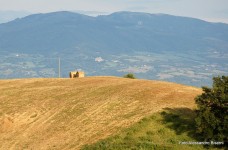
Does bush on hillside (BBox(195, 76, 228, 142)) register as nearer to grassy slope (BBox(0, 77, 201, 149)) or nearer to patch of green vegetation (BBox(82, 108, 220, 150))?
patch of green vegetation (BBox(82, 108, 220, 150))

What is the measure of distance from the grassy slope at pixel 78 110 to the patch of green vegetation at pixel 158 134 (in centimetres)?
149

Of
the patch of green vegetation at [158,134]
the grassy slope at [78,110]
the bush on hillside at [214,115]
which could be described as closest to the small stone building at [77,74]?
the grassy slope at [78,110]

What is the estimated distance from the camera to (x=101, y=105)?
4394 cm

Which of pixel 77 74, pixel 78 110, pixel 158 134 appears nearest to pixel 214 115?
pixel 158 134

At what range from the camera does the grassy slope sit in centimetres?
3816

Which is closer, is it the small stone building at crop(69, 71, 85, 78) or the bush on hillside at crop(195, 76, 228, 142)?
the bush on hillside at crop(195, 76, 228, 142)

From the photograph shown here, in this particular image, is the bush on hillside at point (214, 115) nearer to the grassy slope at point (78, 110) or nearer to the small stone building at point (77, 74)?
the grassy slope at point (78, 110)

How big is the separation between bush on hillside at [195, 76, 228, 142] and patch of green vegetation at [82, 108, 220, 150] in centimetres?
137

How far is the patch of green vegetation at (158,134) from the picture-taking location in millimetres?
32281

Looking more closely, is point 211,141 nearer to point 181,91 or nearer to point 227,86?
point 227,86

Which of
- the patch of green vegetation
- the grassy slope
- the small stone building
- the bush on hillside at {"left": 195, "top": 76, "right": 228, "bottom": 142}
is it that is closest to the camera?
the bush on hillside at {"left": 195, "top": 76, "right": 228, "bottom": 142}

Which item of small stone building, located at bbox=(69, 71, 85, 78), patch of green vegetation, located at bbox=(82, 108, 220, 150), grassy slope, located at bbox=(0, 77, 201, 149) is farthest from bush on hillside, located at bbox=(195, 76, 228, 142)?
small stone building, located at bbox=(69, 71, 85, 78)

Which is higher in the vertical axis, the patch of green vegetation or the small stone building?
the small stone building

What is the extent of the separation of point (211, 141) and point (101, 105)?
52.4 feet
